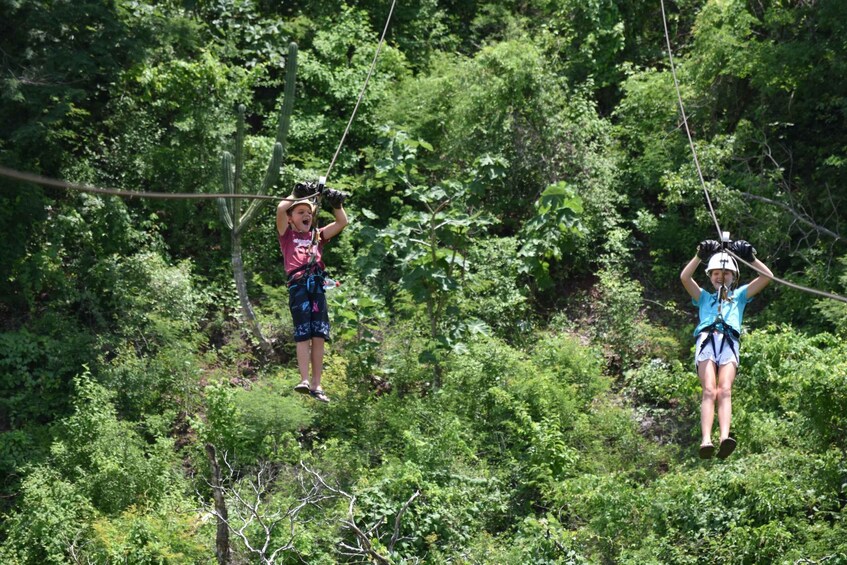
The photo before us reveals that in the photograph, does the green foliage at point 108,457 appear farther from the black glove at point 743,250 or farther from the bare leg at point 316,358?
the black glove at point 743,250

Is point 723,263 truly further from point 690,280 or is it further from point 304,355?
point 304,355

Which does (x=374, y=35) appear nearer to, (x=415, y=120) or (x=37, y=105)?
(x=415, y=120)

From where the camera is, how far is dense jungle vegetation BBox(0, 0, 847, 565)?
11.6 meters

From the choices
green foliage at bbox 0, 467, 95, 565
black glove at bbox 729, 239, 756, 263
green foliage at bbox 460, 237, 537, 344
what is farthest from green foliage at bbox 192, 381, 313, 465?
black glove at bbox 729, 239, 756, 263

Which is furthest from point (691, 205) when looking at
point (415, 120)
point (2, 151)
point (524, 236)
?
point (2, 151)

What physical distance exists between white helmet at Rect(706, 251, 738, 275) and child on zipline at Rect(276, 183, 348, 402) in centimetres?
267

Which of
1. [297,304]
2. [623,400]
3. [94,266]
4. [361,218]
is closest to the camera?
[297,304]

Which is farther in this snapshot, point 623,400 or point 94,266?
point 94,266

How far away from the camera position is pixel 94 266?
14.3 metres

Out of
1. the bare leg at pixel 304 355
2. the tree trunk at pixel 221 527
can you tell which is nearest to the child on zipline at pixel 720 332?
the bare leg at pixel 304 355

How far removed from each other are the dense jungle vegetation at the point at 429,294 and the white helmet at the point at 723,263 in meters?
2.37

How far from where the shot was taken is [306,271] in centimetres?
962

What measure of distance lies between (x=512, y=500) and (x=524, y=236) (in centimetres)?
346

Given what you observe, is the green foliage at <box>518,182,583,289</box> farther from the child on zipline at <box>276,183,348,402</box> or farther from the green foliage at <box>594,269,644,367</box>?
the child on zipline at <box>276,183,348,402</box>
